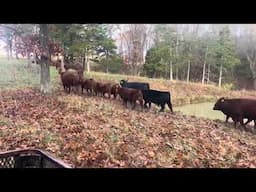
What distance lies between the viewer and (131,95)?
4.30m

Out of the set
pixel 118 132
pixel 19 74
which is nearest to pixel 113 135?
pixel 118 132

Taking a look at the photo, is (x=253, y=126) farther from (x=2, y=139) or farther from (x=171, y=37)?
(x=2, y=139)

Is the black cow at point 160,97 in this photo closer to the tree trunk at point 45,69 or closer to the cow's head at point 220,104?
the cow's head at point 220,104

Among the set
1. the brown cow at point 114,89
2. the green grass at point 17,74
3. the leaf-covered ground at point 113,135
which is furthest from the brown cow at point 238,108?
the green grass at point 17,74

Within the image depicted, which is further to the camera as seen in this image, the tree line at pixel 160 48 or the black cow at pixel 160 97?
the black cow at pixel 160 97

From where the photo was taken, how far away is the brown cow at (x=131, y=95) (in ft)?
14.1

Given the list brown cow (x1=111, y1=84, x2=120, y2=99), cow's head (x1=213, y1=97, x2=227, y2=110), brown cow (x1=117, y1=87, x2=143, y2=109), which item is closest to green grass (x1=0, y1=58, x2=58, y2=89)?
brown cow (x1=111, y1=84, x2=120, y2=99)

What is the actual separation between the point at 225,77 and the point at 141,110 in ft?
2.96

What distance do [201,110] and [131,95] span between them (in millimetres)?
719

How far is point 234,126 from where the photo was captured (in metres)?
4.24

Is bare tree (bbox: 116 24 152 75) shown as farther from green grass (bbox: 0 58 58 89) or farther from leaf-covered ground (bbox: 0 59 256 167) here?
green grass (bbox: 0 58 58 89)

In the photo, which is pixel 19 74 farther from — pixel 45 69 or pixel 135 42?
pixel 135 42

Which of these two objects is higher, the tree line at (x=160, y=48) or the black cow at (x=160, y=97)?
the tree line at (x=160, y=48)
